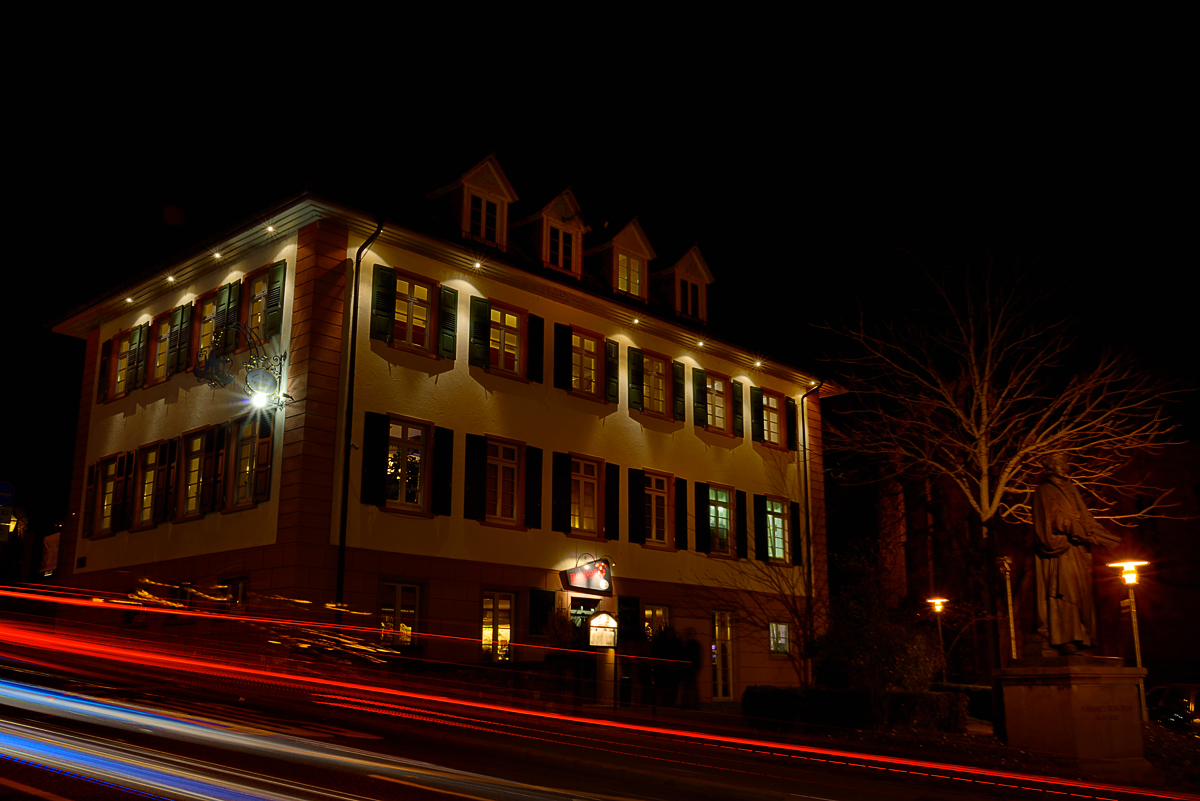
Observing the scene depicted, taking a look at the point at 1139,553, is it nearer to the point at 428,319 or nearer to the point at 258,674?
the point at 428,319

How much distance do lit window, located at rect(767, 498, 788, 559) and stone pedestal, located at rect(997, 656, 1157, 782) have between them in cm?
1727

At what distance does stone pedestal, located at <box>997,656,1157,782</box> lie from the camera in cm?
1447

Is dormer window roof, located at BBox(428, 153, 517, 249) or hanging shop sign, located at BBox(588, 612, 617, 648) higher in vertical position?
dormer window roof, located at BBox(428, 153, 517, 249)

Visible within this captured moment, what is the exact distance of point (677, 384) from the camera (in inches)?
1195

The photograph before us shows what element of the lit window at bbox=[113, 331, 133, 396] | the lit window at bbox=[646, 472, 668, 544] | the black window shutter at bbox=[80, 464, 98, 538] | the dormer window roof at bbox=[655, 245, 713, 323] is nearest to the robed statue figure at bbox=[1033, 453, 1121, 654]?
the lit window at bbox=[646, 472, 668, 544]

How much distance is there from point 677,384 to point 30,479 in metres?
25.8

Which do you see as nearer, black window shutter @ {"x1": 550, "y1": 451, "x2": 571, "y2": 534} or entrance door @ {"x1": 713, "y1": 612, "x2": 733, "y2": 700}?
black window shutter @ {"x1": 550, "y1": 451, "x2": 571, "y2": 534}

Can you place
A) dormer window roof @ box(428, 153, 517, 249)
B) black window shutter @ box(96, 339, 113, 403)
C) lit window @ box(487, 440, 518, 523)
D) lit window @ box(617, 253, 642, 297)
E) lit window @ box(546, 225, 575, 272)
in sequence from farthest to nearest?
lit window @ box(617, 253, 642, 297) → black window shutter @ box(96, 339, 113, 403) → lit window @ box(546, 225, 575, 272) → dormer window roof @ box(428, 153, 517, 249) → lit window @ box(487, 440, 518, 523)

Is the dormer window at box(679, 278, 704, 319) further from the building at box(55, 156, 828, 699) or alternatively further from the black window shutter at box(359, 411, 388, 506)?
the black window shutter at box(359, 411, 388, 506)

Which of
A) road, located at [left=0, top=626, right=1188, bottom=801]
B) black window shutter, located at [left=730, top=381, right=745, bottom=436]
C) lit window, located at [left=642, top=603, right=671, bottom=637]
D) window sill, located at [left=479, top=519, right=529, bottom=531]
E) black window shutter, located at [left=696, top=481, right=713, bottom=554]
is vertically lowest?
road, located at [left=0, top=626, right=1188, bottom=801]

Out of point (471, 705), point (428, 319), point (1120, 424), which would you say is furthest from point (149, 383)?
point (1120, 424)

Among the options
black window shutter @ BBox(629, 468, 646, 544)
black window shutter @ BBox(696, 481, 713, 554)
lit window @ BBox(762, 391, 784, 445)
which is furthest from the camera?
lit window @ BBox(762, 391, 784, 445)

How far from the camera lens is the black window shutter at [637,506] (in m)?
28.0

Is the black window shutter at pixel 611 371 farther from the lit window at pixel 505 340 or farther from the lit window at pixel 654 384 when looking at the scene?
the lit window at pixel 505 340
